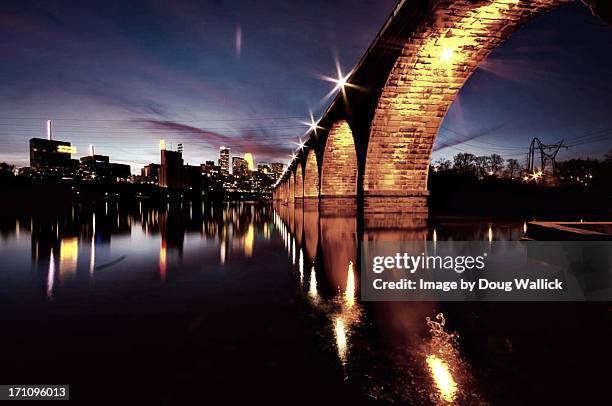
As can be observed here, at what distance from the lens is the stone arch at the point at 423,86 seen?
33.8 ft

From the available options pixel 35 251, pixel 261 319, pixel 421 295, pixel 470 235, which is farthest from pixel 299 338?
pixel 470 235

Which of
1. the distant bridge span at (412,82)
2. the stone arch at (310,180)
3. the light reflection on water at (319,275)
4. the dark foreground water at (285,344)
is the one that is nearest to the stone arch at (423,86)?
the distant bridge span at (412,82)

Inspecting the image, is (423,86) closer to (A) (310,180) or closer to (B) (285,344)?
(B) (285,344)

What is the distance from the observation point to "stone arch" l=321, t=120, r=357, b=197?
28141mm

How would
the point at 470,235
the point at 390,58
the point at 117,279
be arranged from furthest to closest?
the point at 390,58 < the point at 470,235 < the point at 117,279

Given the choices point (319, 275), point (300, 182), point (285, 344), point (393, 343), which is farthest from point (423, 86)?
point (300, 182)

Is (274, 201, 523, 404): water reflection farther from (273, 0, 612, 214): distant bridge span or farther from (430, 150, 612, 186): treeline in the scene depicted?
(430, 150, 612, 186): treeline

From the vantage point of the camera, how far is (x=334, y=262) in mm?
6422

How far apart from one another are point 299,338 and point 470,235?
9.33 metres

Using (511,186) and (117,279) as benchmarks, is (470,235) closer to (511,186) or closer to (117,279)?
(117,279)

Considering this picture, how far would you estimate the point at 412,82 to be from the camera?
46.8ft

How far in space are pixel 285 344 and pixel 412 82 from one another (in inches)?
544

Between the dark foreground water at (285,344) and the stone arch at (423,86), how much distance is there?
9650mm

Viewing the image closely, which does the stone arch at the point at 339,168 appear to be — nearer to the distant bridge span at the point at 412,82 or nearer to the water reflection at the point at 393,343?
the distant bridge span at the point at 412,82
